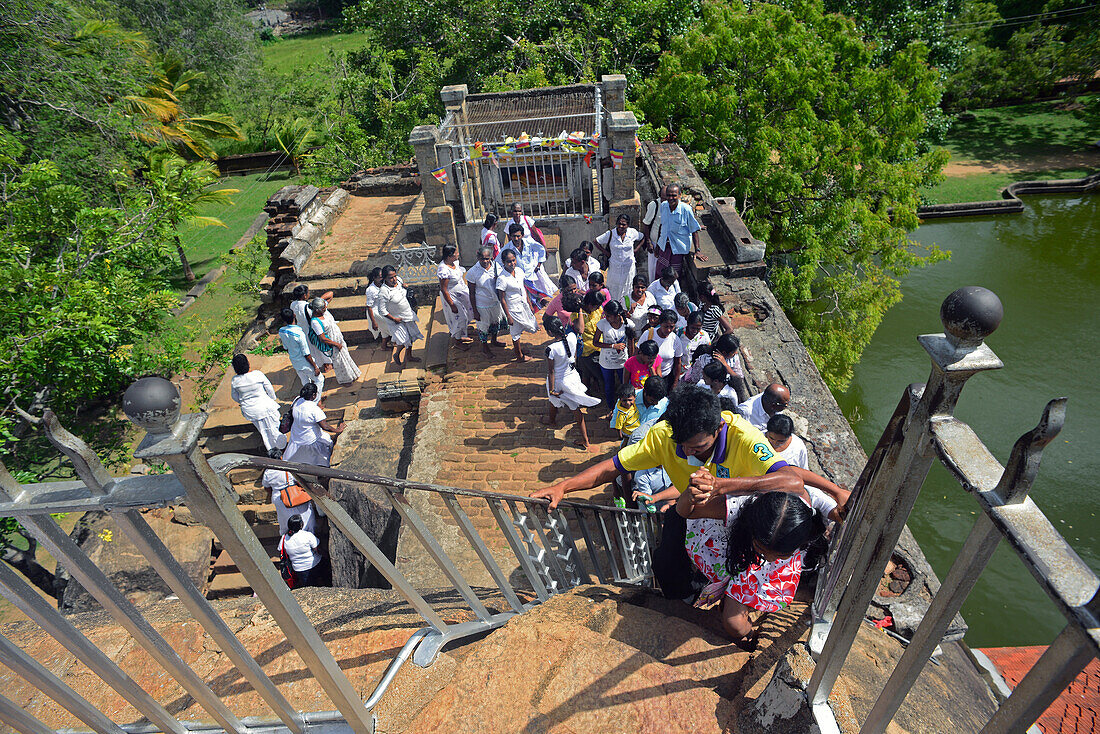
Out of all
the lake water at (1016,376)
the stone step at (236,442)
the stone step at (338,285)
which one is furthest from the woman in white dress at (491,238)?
the lake water at (1016,376)

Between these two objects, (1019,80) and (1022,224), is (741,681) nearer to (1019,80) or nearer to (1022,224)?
(1022,224)

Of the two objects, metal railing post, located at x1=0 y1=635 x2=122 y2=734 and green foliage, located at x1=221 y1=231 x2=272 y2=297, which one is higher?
metal railing post, located at x1=0 y1=635 x2=122 y2=734

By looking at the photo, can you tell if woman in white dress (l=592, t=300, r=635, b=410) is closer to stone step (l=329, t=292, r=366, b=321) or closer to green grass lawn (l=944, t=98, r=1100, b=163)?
stone step (l=329, t=292, r=366, b=321)

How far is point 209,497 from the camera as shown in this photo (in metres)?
1.61

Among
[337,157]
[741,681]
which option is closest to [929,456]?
[741,681]

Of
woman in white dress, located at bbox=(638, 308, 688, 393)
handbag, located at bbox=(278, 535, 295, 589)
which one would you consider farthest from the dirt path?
handbag, located at bbox=(278, 535, 295, 589)

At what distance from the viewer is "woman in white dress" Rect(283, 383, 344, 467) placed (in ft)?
20.8

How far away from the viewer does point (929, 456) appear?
68.9 inches

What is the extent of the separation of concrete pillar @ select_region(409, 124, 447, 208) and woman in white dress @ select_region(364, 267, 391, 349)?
2.10 m

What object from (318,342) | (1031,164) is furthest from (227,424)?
(1031,164)

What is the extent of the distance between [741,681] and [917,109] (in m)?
14.2

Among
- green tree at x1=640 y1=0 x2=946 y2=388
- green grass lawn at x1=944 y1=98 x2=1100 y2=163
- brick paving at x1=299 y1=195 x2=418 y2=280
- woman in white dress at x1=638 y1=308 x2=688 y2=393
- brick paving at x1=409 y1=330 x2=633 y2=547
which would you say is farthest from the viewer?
green grass lawn at x1=944 y1=98 x2=1100 y2=163

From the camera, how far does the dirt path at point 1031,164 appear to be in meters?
22.8

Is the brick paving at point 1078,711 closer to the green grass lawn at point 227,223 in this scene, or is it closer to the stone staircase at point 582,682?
the stone staircase at point 582,682
